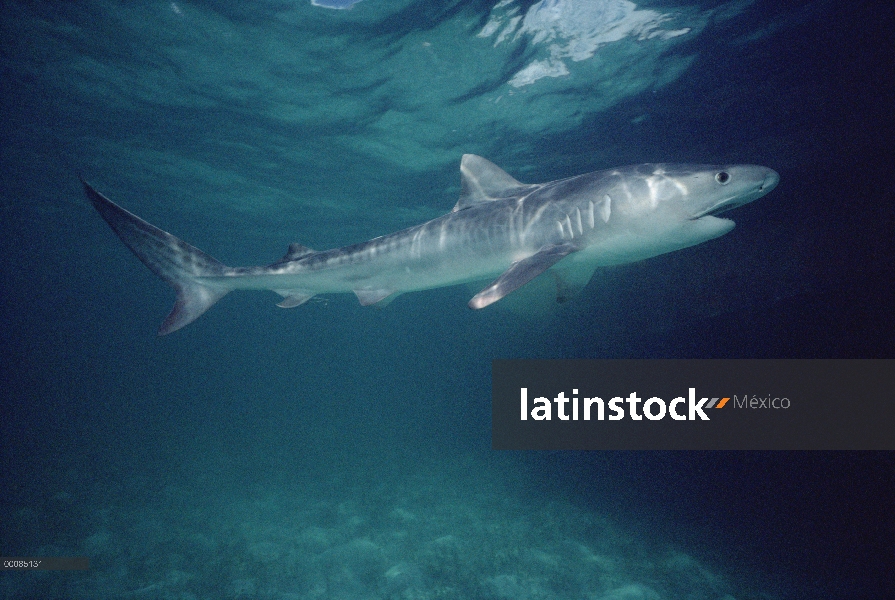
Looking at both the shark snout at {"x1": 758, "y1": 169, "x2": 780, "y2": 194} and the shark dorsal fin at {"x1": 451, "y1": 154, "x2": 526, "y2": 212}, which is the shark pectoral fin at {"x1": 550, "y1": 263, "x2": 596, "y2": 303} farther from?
the shark snout at {"x1": 758, "y1": 169, "x2": 780, "y2": 194}

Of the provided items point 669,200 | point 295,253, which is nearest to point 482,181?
point 669,200

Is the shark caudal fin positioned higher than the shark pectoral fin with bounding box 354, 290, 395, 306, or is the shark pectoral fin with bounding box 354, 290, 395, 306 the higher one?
the shark caudal fin

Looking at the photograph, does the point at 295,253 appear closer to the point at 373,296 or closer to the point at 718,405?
the point at 373,296

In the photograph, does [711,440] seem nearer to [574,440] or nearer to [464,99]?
[574,440]

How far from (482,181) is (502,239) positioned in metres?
1.43

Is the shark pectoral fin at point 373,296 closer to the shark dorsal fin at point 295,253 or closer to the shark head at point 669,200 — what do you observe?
the shark dorsal fin at point 295,253

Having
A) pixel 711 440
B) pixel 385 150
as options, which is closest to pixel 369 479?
pixel 711 440

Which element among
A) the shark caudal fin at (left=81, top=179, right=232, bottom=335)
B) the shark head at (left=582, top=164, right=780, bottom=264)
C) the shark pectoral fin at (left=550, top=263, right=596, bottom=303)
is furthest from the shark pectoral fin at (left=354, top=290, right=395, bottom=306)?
the shark head at (left=582, top=164, right=780, bottom=264)

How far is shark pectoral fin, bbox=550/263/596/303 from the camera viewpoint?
18.7ft

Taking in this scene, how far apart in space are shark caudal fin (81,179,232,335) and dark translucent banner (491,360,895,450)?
641 centimetres

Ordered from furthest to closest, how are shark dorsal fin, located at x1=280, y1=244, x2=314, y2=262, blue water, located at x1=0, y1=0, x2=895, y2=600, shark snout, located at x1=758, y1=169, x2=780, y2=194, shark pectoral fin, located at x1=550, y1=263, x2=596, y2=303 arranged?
1. blue water, located at x1=0, y1=0, x2=895, y2=600
2. shark dorsal fin, located at x1=280, y1=244, x2=314, y2=262
3. shark pectoral fin, located at x1=550, y1=263, x2=596, y2=303
4. shark snout, located at x1=758, y1=169, x2=780, y2=194

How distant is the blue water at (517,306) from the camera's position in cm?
847

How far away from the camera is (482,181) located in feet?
20.3

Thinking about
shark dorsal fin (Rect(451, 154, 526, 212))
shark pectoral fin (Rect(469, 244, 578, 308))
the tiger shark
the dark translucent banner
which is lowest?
the dark translucent banner
